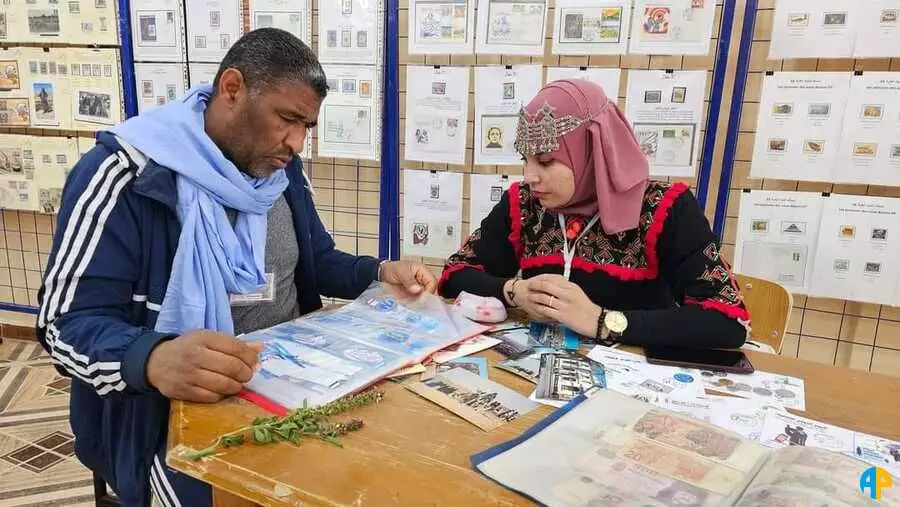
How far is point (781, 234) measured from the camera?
2338 mm

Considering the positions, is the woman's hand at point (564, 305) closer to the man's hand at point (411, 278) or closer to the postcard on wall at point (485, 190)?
the man's hand at point (411, 278)

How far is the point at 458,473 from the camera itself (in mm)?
830

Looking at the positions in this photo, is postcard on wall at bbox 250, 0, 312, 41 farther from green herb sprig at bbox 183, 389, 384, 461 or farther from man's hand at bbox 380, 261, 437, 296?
green herb sprig at bbox 183, 389, 384, 461

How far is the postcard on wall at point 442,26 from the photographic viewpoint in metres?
2.51

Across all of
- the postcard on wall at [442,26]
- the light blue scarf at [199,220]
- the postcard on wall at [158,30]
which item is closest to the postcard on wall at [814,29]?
the postcard on wall at [442,26]

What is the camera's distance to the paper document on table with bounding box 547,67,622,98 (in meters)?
2.39

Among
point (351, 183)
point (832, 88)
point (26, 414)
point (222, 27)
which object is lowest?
point (26, 414)

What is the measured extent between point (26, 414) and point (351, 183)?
1.85 m

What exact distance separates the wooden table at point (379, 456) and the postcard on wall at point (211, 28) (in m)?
2.30

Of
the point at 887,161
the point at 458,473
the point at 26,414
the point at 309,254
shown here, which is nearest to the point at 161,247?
the point at 309,254

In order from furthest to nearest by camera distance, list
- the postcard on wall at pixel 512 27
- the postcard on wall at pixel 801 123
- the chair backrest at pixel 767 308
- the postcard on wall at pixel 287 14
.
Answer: the postcard on wall at pixel 287 14, the postcard on wall at pixel 512 27, the postcard on wall at pixel 801 123, the chair backrest at pixel 767 308

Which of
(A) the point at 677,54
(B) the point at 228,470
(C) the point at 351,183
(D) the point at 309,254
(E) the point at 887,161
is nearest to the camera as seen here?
(B) the point at 228,470

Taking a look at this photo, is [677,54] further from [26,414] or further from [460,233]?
[26,414]

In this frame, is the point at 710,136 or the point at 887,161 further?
the point at 710,136
